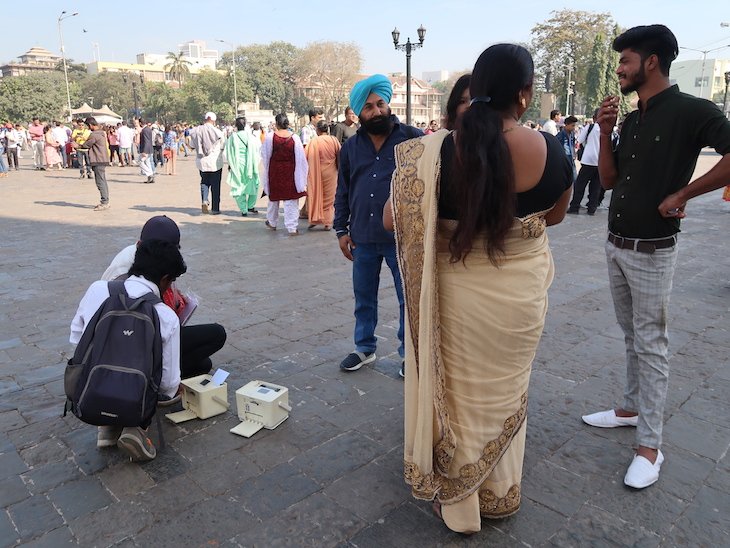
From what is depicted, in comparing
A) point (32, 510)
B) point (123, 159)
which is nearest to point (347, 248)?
point (32, 510)

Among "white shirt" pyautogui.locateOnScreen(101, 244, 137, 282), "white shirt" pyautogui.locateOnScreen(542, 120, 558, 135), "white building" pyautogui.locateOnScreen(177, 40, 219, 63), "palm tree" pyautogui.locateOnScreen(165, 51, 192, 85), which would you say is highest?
"white building" pyautogui.locateOnScreen(177, 40, 219, 63)

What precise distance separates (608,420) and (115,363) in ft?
7.91

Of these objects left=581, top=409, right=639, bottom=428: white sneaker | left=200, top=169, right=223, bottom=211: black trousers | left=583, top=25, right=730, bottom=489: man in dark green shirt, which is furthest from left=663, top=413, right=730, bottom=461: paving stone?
left=200, top=169, right=223, bottom=211: black trousers

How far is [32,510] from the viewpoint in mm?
2336

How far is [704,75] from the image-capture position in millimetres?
98625

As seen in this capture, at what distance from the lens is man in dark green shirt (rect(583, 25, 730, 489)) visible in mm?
2305

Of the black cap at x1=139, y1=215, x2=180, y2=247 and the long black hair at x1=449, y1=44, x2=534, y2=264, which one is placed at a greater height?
the long black hair at x1=449, y1=44, x2=534, y2=264

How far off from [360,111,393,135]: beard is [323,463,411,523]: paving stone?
74.2 inches

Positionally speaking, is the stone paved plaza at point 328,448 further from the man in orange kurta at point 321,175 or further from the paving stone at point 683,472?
the man in orange kurta at point 321,175

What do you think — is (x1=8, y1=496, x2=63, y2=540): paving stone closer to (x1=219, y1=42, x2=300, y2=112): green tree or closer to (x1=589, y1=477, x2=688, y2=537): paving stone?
(x1=589, y1=477, x2=688, y2=537): paving stone

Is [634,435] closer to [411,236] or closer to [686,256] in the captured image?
[411,236]

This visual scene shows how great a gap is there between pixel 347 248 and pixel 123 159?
66.0ft

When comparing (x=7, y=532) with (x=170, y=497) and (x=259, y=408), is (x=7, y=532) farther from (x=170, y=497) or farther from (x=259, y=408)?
(x=259, y=408)

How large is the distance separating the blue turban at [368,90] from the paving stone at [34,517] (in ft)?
8.22
